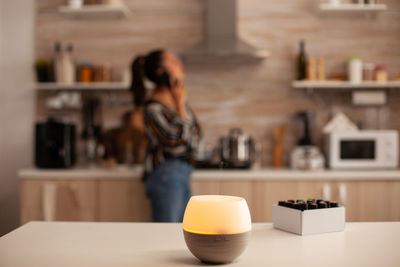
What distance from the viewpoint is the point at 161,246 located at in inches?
45.6

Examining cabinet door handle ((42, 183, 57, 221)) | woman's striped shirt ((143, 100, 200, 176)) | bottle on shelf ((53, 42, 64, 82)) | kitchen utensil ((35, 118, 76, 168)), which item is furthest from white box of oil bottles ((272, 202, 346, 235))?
bottle on shelf ((53, 42, 64, 82))

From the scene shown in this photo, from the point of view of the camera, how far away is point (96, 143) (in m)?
3.73

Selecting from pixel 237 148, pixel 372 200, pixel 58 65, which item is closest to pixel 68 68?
pixel 58 65

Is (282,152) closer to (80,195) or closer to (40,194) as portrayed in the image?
(80,195)

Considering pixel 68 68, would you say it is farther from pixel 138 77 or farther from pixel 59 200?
pixel 59 200

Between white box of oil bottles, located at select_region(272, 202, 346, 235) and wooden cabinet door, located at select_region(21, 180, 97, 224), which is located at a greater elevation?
white box of oil bottles, located at select_region(272, 202, 346, 235)

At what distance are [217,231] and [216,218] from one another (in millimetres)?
29

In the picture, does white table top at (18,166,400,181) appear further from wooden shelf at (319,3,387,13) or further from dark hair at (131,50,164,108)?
wooden shelf at (319,3,387,13)

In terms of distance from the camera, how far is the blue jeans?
2.37 m

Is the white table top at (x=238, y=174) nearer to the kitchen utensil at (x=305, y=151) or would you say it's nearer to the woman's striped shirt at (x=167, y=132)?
the kitchen utensil at (x=305, y=151)

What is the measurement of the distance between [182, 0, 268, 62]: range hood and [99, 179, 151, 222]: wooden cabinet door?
3.74ft

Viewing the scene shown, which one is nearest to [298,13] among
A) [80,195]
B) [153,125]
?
[153,125]

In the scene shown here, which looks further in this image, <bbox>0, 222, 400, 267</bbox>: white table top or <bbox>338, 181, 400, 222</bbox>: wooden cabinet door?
<bbox>338, 181, 400, 222</bbox>: wooden cabinet door

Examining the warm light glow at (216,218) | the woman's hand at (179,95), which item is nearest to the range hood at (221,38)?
the woman's hand at (179,95)
